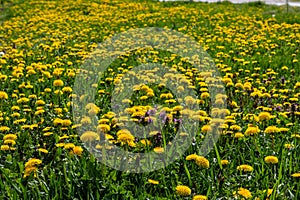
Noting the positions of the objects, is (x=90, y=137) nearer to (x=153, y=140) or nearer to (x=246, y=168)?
(x=153, y=140)

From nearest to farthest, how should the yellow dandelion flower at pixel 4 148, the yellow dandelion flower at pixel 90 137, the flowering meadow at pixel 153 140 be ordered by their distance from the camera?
1. the flowering meadow at pixel 153 140
2. the yellow dandelion flower at pixel 90 137
3. the yellow dandelion flower at pixel 4 148

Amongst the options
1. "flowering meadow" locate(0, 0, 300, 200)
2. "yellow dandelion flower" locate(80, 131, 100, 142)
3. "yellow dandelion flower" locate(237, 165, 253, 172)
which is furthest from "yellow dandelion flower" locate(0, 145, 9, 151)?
"yellow dandelion flower" locate(237, 165, 253, 172)

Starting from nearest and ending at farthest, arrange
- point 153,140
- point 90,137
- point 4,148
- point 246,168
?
point 246,168, point 90,137, point 4,148, point 153,140

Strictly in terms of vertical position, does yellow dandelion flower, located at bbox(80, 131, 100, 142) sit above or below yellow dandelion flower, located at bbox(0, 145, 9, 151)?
above

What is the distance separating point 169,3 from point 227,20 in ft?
18.2

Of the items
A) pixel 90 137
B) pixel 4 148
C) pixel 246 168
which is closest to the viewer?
pixel 246 168

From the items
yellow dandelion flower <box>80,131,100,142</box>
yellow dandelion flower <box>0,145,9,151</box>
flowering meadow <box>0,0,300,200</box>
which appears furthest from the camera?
yellow dandelion flower <box>0,145,9,151</box>

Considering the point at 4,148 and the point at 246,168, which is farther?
the point at 4,148

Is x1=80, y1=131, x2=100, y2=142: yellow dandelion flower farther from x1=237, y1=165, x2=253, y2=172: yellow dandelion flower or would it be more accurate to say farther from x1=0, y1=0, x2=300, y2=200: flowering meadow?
x1=237, y1=165, x2=253, y2=172: yellow dandelion flower

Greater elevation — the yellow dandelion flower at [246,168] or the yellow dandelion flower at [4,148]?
the yellow dandelion flower at [4,148]

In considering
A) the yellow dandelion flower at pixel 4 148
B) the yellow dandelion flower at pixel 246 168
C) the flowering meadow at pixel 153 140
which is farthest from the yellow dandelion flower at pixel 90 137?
the yellow dandelion flower at pixel 246 168

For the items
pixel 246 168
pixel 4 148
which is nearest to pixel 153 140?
A: pixel 246 168

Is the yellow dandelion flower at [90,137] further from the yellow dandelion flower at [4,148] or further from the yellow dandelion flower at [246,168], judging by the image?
the yellow dandelion flower at [246,168]

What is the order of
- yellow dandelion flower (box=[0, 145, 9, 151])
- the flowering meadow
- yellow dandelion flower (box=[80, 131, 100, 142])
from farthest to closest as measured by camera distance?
yellow dandelion flower (box=[0, 145, 9, 151]) < yellow dandelion flower (box=[80, 131, 100, 142]) < the flowering meadow
